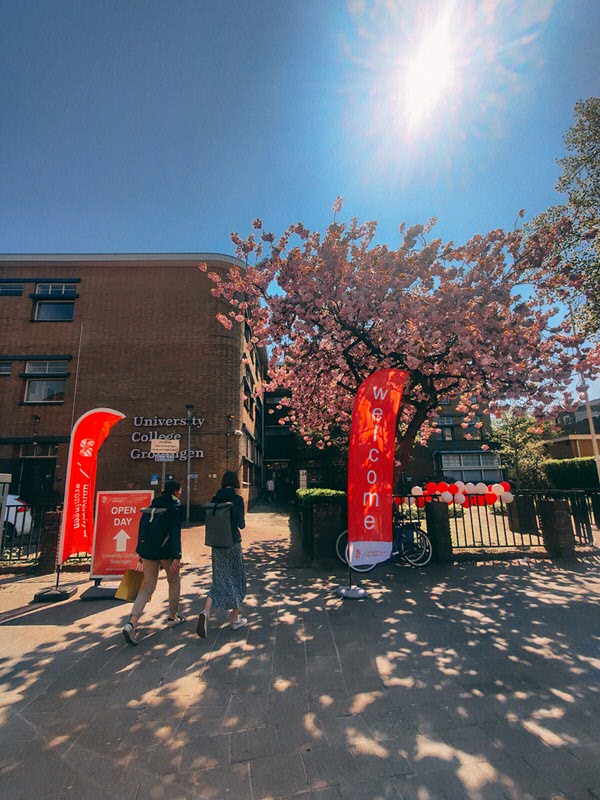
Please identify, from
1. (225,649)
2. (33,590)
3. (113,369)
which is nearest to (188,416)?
(113,369)

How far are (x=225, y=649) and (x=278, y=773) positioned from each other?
6.42ft

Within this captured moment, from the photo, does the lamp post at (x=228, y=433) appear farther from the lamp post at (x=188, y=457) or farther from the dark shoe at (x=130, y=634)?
the dark shoe at (x=130, y=634)

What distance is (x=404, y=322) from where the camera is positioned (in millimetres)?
8555

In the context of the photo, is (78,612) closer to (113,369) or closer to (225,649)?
(225,649)

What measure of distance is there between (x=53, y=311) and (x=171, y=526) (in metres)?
19.9

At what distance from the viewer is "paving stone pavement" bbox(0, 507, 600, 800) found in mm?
2332

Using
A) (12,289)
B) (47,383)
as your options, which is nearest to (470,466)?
(47,383)

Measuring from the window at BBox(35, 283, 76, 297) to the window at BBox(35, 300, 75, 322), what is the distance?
53cm

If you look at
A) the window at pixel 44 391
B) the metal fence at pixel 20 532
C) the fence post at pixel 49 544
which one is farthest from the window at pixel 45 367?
the fence post at pixel 49 544

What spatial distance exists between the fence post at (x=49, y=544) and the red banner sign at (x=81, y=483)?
1.44 metres

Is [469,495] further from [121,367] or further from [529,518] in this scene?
[121,367]

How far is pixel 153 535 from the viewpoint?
4660 mm

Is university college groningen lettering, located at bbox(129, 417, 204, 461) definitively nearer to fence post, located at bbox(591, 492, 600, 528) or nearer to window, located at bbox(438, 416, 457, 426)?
fence post, located at bbox(591, 492, 600, 528)

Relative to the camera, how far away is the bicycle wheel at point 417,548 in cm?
764
